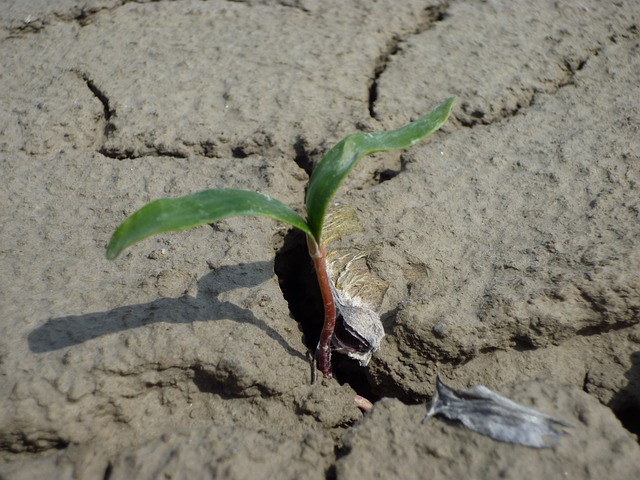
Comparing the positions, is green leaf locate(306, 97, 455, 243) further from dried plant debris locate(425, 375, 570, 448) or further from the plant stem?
dried plant debris locate(425, 375, 570, 448)

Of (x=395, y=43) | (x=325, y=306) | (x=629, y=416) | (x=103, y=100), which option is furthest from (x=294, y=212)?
(x=395, y=43)

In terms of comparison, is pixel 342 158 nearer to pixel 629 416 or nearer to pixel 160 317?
pixel 160 317

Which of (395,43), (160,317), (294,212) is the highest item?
(294,212)

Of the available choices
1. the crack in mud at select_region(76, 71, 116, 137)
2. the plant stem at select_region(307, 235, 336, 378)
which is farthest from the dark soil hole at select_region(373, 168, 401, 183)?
the crack in mud at select_region(76, 71, 116, 137)

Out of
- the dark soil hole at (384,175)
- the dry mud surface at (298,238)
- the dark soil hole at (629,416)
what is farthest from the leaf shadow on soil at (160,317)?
the dark soil hole at (629,416)

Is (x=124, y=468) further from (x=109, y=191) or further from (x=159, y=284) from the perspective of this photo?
(x=109, y=191)

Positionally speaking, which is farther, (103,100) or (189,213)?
(103,100)

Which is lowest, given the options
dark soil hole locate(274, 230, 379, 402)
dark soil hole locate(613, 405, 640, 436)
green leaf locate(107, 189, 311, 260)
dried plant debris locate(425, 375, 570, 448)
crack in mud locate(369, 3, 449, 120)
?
dark soil hole locate(274, 230, 379, 402)

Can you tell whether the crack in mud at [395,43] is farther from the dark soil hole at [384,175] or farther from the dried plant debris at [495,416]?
the dried plant debris at [495,416]
